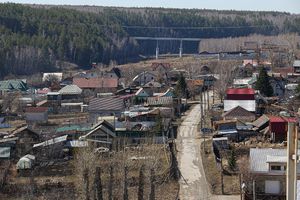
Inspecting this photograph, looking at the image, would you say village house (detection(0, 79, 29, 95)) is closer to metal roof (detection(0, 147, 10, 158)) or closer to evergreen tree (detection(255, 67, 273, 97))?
evergreen tree (detection(255, 67, 273, 97))

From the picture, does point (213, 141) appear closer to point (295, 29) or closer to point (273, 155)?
point (273, 155)

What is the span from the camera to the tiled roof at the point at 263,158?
17.8ft

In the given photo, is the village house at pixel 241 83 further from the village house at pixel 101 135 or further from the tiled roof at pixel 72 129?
the village house at pixel 101 135

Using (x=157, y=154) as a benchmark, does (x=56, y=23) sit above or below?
above

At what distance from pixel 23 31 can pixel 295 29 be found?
55.4 feet

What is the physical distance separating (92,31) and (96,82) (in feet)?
32.3

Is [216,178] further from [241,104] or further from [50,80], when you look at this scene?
[50,80]

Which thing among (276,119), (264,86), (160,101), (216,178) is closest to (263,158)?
(216,178)

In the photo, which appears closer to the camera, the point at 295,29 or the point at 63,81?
the point at 63,81

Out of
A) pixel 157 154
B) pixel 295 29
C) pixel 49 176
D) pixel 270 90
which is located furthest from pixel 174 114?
pixel 295 29

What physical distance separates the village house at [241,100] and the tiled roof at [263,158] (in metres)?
3.28

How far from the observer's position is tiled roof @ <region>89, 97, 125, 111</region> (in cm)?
917

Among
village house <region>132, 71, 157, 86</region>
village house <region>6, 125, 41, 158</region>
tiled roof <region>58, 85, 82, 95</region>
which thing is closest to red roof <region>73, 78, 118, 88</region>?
tiled roof <region>58, 85, 82, 95</region>

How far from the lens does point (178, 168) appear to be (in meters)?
6.29
